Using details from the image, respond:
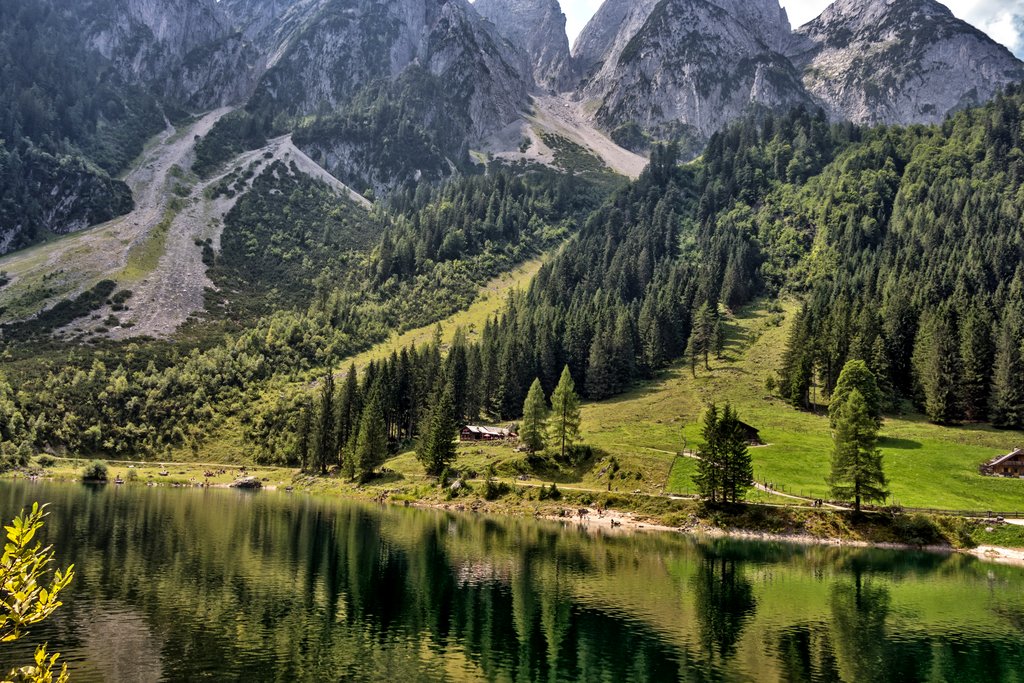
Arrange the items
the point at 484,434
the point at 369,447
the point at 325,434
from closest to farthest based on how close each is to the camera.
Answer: the point at 369,447
the point at 484,434
the point at 325,434

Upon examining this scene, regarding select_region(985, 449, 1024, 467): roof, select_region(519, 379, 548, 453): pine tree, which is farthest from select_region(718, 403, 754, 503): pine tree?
select_region(985, 449, 1024, 467): roof

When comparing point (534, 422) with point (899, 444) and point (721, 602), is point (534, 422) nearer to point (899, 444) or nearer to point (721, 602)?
point (899, 444)

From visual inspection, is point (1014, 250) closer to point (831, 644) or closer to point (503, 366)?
point (503, 366)

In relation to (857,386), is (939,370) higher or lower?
higher

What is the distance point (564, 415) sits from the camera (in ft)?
387

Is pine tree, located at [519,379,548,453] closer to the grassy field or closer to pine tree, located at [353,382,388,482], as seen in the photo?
the grassy field

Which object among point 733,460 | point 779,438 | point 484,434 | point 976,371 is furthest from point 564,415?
point 976,371

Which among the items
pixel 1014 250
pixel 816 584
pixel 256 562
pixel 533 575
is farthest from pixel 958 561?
pixel 1014 250

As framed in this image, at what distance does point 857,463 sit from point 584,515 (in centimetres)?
3748

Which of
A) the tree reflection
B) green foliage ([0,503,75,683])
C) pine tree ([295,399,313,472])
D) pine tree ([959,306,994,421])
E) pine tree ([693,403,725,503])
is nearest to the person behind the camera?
green foliage ([0,503,75,683])

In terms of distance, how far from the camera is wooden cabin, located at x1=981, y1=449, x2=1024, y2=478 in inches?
4045

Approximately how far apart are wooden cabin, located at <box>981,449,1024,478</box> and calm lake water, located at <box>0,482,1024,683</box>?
34.0m

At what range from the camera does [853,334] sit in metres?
147

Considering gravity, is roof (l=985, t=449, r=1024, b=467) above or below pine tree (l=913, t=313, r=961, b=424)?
below
